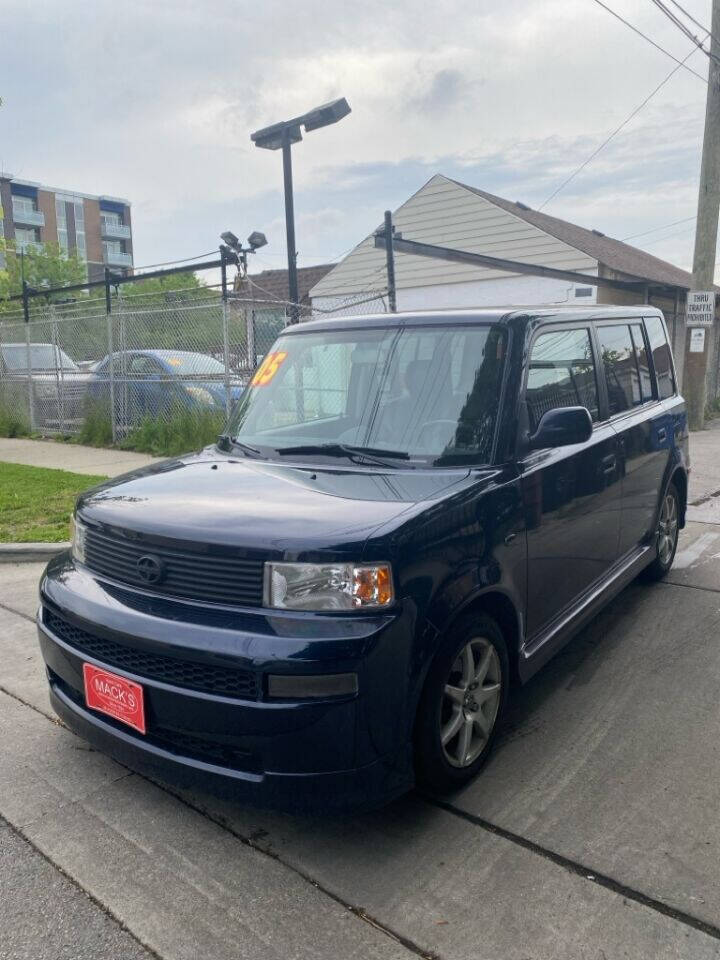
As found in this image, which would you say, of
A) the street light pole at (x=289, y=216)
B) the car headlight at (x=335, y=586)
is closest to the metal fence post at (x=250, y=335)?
the street light pole at (x=289, y=216)

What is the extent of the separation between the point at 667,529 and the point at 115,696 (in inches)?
162

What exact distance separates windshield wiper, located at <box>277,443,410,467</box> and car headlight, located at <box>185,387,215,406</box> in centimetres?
762

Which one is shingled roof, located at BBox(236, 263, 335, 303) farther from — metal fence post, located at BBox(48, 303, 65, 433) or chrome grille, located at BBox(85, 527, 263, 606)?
chrome grille, located at BBox(85, 527, 263, 606)

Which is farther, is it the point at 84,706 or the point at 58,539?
the point at 58,539

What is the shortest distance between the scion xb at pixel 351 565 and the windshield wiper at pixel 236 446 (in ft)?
0.05

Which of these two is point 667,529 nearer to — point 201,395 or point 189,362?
point 201,395

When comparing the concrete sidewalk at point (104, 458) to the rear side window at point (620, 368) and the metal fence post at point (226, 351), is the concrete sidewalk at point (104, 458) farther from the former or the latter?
the rear side window at point (620, 368)

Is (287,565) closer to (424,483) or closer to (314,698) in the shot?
(314,698)

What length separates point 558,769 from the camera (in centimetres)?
320

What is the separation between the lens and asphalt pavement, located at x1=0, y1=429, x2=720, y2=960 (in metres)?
2.30

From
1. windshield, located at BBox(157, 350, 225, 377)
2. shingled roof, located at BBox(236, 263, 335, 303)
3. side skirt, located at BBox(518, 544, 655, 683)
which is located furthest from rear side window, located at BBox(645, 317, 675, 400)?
shingled roof, located at BBox(236, 263, 335, 303)

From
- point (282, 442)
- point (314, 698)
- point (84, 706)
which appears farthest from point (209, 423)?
point (314, 698)

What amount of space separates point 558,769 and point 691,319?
12.2 meters

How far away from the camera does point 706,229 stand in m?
14.0
